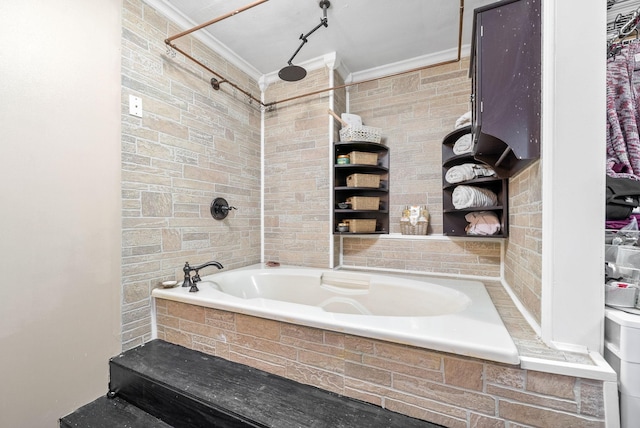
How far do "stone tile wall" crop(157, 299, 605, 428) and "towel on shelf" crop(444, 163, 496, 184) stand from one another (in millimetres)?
1364

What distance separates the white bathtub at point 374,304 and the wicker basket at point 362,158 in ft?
3.29

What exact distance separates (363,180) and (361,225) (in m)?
0.41

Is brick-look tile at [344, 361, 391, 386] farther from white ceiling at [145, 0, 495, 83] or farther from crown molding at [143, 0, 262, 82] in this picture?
crown molding at [143, 0, 262, 82]

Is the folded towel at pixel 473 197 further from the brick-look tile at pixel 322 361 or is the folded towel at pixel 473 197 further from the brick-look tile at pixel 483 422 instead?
the brick-look tile at pixel 322 361

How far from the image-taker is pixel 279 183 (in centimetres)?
254

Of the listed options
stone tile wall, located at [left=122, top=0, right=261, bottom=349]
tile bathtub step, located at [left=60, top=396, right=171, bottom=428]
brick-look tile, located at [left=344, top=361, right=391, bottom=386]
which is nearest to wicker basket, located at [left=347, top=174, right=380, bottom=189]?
stone tile wall, located at [left=122, top=0, right=261, bottom=349]

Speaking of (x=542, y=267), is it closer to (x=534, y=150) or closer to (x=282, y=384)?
(x=534, y=150)

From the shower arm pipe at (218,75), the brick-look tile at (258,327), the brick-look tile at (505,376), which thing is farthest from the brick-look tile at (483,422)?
the shower arm pipe at (218,75)

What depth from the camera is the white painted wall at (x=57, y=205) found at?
3.59 feet

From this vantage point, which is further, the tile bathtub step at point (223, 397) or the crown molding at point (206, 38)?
the crown molding at point (206, 38)

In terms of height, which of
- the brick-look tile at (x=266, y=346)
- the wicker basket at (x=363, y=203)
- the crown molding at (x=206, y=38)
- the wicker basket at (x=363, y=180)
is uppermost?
the crown molding at (x=206, y=38)

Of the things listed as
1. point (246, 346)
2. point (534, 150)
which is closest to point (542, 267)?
point (534, 150)

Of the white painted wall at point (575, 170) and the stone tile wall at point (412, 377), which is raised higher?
the white painted wall at point (575, 170)

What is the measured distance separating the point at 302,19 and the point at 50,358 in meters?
2.49
